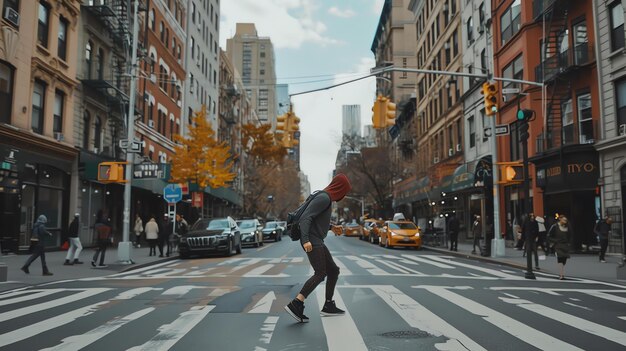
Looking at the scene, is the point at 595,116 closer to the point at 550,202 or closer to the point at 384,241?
the point at 550,202

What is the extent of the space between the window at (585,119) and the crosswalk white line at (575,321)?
643 inches

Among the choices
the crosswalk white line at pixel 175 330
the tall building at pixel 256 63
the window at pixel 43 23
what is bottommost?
the crosswalk white line at pixel 175 330

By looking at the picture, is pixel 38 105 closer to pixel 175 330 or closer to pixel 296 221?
pixel 296 221

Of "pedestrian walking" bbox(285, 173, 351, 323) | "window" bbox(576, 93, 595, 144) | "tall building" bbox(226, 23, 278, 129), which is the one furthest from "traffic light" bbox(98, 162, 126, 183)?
"tall building" bbox(226, 23, 278, 129)

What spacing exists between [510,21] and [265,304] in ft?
86.0

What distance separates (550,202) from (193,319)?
883 inches

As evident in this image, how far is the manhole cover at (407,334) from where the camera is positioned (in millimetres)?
6238

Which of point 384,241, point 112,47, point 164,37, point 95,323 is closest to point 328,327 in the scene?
point 95,323

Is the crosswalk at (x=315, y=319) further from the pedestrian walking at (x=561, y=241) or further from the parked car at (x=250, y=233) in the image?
the parked car at (x=250, y=233)

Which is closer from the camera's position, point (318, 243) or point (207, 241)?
point (318, 243)

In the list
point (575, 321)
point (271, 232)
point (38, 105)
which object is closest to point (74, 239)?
point (38, 105)

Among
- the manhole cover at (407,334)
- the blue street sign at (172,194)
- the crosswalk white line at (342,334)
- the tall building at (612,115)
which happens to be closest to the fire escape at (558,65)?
the tall building at (612,115)

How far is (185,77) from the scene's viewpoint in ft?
145

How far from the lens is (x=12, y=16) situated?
19734 mm
